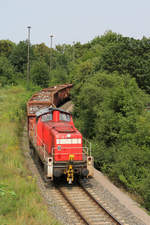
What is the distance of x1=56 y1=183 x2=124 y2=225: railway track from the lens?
10.7 metres

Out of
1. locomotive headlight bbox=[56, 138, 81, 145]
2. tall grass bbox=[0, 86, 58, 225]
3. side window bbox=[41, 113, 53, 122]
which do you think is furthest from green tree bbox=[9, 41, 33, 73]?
locomotive headlight bbox=[56, 138, 81, 145]

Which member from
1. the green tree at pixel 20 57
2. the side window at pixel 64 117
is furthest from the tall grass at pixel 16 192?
the green tree at pixel 20 57

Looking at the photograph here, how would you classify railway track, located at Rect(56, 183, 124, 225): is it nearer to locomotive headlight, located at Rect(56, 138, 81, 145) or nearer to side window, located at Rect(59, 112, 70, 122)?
locomotive headlight, located at Rect(56, 138, 81, 145)

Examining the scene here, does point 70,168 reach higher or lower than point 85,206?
higher

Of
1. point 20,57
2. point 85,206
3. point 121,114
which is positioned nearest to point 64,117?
point 121,114

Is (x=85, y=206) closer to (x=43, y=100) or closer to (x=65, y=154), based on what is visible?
(x=65, y=154)

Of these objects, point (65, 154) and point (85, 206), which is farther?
point (65, 154)

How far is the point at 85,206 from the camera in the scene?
39.7 ft

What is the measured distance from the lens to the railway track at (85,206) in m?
10.7

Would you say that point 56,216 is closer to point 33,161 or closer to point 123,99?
point 33,161

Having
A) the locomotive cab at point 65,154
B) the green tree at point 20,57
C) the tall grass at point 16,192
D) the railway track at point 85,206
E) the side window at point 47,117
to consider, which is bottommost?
the railway track at point 85,206

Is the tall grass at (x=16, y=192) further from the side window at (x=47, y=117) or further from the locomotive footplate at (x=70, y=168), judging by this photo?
the side window at (x=47, y=117)

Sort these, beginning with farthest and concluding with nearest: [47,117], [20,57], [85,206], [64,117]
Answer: [20,57] → [47,117] → [64,117] → [85,206]

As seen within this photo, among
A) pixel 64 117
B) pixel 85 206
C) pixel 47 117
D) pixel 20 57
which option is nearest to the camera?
pixel 85 206
